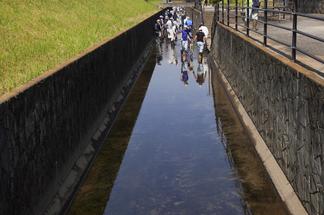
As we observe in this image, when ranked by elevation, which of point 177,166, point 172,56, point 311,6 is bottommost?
point 177,166

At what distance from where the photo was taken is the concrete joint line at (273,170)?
25.4 ft

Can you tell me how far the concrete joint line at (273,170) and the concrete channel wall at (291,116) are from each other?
11 centimetres

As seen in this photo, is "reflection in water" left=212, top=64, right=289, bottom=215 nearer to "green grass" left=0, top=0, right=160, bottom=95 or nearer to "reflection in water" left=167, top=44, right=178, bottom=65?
"green grass" left=0, top=0, right=160, bottom=95

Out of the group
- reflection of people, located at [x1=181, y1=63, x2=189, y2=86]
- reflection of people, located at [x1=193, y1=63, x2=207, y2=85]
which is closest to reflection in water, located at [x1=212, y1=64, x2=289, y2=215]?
reflection of people, located at [x1=193, y1=63, x2=207, y2=85]

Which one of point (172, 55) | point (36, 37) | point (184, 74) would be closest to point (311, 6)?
point (172, 55)

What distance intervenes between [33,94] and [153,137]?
20.1 ft

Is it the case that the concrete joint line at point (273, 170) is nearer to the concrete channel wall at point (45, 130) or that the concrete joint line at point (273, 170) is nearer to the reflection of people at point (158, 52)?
the concrete channel wall at point (45, 130)

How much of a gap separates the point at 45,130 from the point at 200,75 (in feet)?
51.5

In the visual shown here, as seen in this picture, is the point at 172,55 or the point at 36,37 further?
the point at 172,55

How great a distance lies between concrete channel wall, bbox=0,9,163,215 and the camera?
636 cm

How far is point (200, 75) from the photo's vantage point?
2327cm

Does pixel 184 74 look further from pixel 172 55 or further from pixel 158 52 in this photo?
pixel 158 52

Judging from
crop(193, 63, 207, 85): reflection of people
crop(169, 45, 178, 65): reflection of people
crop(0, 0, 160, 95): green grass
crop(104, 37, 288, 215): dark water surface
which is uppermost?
crop(0, 0, 160, 95): green grass

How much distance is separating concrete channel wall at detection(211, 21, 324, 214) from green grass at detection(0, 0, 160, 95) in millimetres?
4736
